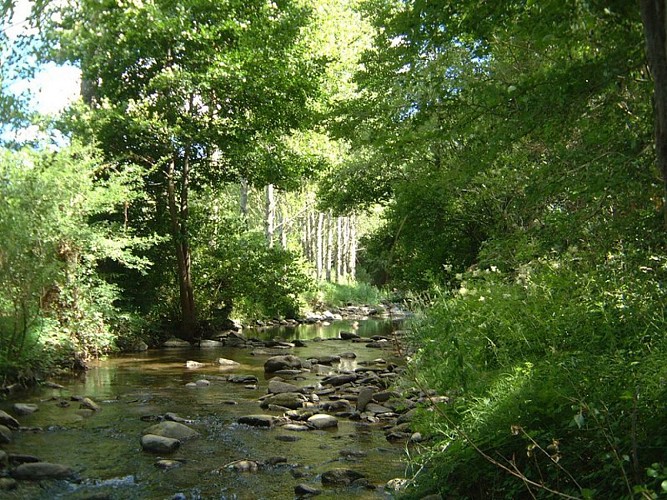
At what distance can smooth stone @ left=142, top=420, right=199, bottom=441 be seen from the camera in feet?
26.2

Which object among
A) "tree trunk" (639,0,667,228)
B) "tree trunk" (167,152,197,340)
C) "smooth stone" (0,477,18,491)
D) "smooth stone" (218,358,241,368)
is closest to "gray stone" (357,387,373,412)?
"smooth stone" (0,477,18,491)

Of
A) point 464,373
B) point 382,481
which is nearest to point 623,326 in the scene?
point 464,373

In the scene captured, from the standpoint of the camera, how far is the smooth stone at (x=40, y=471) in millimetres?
6410

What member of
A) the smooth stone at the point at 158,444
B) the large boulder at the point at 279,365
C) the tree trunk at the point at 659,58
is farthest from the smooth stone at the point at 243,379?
the tree trunk at the point at 659,58

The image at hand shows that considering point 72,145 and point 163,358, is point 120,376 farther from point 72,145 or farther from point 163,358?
point 72,145

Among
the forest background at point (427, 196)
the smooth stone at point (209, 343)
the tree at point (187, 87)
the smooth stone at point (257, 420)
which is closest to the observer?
the forest background at point (427, 196)

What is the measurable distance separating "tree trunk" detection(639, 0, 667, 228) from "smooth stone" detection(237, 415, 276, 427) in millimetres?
6442

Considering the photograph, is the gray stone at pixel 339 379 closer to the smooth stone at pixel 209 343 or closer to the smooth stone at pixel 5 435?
the smooth stone at pixel 5 435

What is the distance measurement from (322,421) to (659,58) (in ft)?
21.1

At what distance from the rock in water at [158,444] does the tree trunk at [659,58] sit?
599 centimetres

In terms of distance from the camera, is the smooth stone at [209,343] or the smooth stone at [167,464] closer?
the smooth stone at [167,464]

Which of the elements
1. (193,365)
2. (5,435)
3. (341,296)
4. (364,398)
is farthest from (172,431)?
(341,296)

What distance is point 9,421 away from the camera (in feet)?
27.7

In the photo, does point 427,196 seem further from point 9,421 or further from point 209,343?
point 9,421
